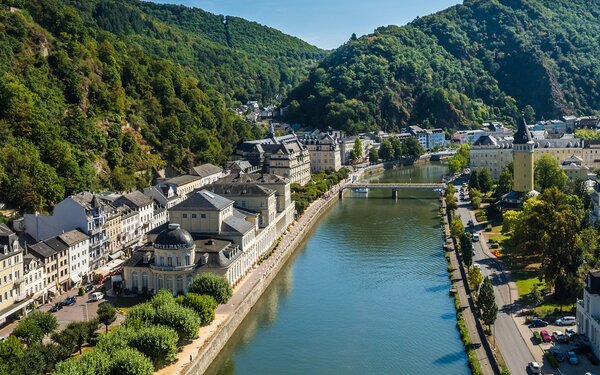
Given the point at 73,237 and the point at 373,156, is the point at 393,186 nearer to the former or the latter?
the point at 373,156

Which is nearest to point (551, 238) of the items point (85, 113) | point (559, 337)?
point (559, 337)

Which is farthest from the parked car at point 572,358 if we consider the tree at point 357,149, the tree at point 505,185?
the tree at point 357,149

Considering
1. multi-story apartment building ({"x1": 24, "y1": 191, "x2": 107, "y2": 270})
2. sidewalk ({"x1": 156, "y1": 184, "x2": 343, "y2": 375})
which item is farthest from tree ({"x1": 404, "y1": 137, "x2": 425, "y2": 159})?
multi-story apartment building ({"x1": 24, "y1": 191, "x2": 107, "y2": 270})

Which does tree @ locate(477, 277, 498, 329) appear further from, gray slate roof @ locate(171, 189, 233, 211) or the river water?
gray slate roof @ locate(171, 189, 233, 211)

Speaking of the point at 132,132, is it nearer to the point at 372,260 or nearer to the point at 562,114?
the point at 372,260

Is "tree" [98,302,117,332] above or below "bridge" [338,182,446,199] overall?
below

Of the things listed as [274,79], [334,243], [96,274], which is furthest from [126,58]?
[274,79]

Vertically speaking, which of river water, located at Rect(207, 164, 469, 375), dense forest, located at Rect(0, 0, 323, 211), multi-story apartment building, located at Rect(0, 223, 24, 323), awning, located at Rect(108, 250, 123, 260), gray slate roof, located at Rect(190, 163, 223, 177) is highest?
dense forest, located at Rect(0, 0, 323, 211)
